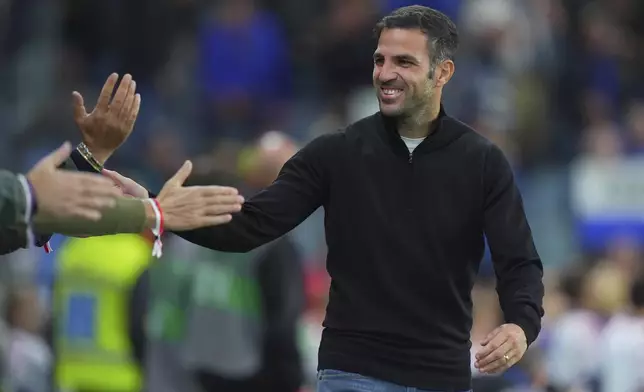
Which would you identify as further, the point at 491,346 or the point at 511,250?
the point at 511,250

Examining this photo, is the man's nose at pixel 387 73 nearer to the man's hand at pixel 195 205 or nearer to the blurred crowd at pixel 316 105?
the man's hand at pixel 195 205

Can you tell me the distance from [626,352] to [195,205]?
4203 mm

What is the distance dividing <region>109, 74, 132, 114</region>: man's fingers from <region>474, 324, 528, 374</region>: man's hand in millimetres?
1653

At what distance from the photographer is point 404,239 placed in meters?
5.63

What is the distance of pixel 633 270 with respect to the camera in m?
11.1

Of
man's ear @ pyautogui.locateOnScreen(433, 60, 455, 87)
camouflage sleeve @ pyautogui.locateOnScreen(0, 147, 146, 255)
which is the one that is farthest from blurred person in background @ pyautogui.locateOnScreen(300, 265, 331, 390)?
camouflage sleeve @ pyautogui.locateOnScreen(0, 147, 146, 255)

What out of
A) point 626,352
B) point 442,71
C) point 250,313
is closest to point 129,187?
point 442,71

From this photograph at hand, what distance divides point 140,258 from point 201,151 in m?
3.94

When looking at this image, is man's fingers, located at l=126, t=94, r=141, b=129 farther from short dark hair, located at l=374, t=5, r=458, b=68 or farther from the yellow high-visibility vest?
the yellow high-visibility vest

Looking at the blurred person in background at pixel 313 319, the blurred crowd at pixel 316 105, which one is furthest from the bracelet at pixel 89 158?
the blurred person in background at pixel 313 319

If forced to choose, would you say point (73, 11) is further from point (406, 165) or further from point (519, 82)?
point (406, 165)

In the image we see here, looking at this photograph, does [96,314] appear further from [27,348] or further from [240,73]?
[240,73]

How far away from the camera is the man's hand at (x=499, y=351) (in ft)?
17.7

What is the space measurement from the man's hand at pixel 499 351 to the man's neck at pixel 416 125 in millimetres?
857
